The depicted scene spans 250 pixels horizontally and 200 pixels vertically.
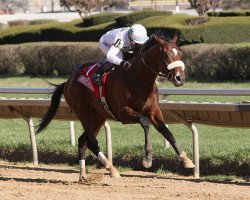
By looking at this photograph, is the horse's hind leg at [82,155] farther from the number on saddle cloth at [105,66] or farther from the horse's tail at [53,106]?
the number on saddle cloth at [105,66]

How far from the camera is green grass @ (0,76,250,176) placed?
29.0 feet

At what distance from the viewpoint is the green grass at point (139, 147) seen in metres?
8.85

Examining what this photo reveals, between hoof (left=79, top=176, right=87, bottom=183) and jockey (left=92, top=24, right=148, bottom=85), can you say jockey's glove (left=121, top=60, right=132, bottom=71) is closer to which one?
jockey (left=92, top=24, right=148, bottom=85)

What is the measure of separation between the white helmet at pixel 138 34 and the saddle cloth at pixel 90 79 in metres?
0.51

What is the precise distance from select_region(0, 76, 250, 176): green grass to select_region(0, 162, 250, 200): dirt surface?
1.06 feet

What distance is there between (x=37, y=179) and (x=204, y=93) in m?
2.02

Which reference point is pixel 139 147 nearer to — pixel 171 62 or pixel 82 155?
pixel 82 155

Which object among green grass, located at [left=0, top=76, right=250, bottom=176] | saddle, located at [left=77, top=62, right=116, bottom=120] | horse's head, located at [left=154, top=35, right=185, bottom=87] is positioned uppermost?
horse's head, located at [left=154, top=35, right=185, bottom=87]

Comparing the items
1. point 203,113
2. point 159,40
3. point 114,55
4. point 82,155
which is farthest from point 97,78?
point 203,113

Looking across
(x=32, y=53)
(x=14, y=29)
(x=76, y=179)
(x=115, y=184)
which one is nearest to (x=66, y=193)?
(x=115, y=184)

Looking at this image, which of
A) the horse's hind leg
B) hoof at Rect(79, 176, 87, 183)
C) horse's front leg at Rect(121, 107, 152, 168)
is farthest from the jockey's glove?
hoof at Rect(79, 176, 87, 183)

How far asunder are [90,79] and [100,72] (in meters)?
0.15

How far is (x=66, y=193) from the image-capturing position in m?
7.55

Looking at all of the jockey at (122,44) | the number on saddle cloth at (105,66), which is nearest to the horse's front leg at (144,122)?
the jockey at (122,44)
